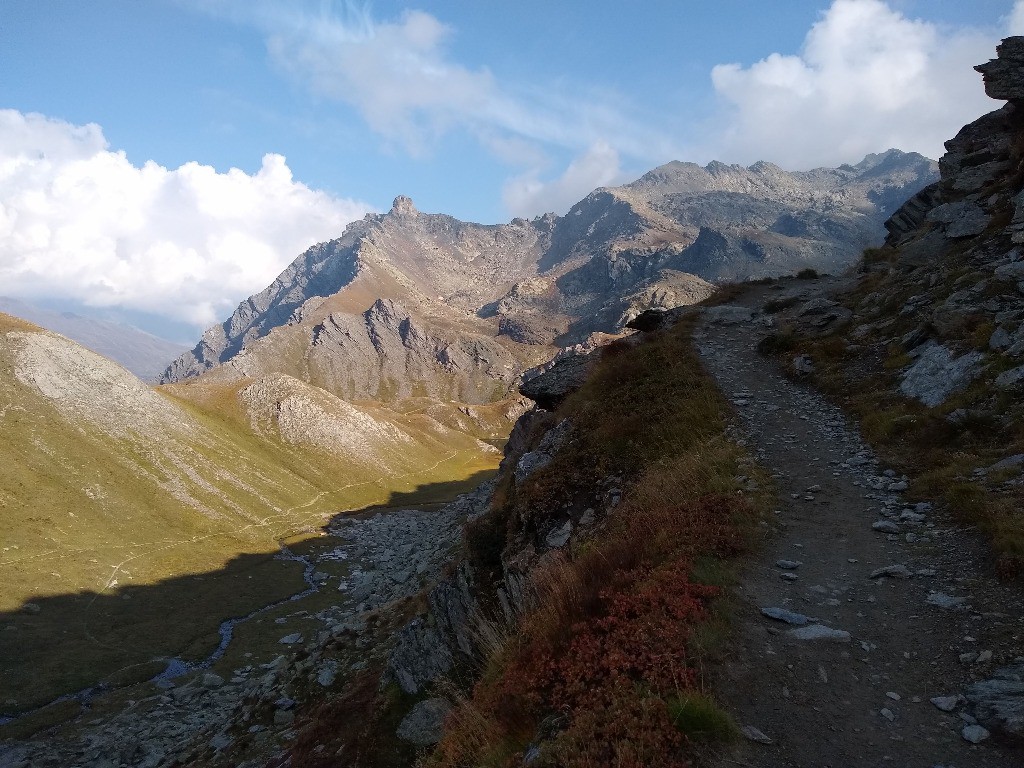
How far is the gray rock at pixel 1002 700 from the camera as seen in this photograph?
674cm

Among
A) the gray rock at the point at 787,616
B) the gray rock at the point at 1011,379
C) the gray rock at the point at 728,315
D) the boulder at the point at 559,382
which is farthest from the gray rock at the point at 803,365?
the gray rock at the point at 787,616

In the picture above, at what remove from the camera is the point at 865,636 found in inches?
362

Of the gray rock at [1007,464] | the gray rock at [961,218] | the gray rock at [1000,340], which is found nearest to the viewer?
the gray rock at [1007,464]

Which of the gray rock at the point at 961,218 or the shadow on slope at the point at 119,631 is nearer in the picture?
the gray rock at the point at 961,218

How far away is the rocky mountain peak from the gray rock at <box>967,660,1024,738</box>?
48.2 meters

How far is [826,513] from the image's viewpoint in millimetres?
13984

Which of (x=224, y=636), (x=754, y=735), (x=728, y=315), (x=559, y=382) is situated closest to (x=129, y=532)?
(x=224, y=636)

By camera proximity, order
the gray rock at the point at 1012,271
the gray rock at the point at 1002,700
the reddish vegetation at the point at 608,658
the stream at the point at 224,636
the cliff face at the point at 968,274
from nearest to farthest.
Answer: the gray rock at the point at 1002,700
the reddish vegetation at the point at 608,658
the cliff face at the point at 968,274
the gray rock at the point at 1012,271
the stream at the point at 224,636

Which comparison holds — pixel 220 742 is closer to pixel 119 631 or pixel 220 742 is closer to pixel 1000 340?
pixel 119 631

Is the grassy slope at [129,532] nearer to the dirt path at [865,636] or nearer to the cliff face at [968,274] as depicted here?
the dirt path at [865,636]

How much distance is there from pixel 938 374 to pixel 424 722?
71.1 feet

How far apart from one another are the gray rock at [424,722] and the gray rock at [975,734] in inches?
519

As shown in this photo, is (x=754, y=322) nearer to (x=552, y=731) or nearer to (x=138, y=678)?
(x=552, y=731)

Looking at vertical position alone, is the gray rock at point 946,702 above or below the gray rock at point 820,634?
below
